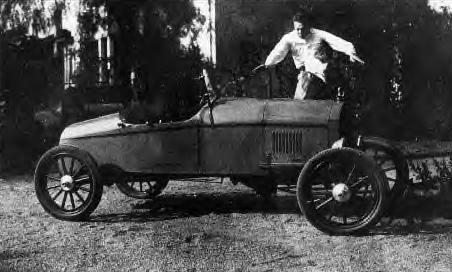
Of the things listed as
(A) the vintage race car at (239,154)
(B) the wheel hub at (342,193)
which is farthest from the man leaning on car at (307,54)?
(B) the wheel hub at (342,193)

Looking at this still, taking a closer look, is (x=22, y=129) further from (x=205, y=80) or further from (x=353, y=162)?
(x=353, y=162)

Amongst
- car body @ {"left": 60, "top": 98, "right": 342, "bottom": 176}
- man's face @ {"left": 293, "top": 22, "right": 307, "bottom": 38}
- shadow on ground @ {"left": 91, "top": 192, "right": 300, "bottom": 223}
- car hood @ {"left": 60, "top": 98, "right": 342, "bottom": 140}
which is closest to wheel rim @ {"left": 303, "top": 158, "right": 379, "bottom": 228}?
car body @ {"left": 60, "top": 98, "right": 342, "bottom": 176}

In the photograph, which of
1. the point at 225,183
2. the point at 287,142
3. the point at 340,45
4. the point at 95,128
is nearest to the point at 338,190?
the point at 287,142

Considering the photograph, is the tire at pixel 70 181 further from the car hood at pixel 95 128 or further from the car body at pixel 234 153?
the car hood at pixel 95 128

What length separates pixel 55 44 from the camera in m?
15.9

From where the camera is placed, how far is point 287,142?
18.8 feet

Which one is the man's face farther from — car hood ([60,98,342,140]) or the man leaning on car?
car hood ([60,98,342,140])

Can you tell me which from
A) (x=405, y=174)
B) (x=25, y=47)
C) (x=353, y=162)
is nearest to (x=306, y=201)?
(x=353, y=162)

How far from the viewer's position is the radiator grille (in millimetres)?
5699

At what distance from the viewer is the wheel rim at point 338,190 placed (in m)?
A: 5.23

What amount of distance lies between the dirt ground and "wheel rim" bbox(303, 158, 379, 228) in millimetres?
197

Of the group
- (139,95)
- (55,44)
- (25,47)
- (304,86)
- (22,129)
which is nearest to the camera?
(304,86)

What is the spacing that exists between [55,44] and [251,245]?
12.2m

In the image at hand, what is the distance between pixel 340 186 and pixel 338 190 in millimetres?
40
